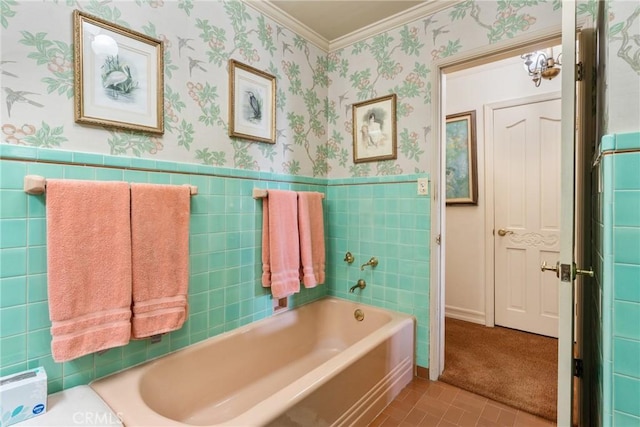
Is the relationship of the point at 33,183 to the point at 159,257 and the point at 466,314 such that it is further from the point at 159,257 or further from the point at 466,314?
the point at 466,314

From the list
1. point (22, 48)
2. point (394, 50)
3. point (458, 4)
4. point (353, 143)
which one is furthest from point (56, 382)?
point (458, 4)

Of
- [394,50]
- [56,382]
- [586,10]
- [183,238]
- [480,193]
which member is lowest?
[56,382]

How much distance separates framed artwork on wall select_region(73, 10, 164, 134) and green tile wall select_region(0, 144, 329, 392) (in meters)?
0.19

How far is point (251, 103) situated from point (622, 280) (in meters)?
1.89

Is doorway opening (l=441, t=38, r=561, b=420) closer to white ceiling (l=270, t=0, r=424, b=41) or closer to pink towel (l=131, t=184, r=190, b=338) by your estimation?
white ceiling (l=270, t=0, r=424, b=41)

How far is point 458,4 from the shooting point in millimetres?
1939

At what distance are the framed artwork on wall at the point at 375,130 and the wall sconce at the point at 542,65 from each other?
128 cm

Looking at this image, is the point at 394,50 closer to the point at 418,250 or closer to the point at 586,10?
the point at 586,10

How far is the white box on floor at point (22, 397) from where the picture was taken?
1021 mm

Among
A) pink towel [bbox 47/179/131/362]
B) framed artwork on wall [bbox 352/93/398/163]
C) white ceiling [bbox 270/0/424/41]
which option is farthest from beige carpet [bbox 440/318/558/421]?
white ceiling [bbox 270/0/424/41]

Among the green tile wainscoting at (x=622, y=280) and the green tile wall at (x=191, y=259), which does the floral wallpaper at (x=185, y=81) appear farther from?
the green tile wainscoting at (x=622, y=280)

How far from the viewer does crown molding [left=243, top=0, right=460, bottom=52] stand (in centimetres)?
199

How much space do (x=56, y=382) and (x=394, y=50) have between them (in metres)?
2.59

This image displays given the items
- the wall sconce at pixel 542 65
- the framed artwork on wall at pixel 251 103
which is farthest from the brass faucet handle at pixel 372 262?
the wall sconce at pixel 542 65
